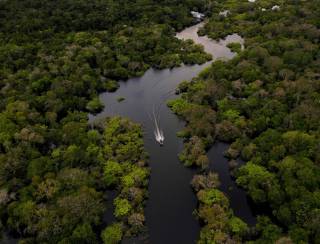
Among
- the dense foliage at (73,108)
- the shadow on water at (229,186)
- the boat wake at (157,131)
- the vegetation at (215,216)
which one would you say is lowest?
the shadow on water at (229,186)

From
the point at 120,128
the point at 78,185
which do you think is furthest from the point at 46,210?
the point at 120,128

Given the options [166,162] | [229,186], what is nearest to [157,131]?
[166,162]

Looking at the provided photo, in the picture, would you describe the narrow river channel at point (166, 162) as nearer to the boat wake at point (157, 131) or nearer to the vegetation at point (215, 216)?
the boat wake at point (157, 131)

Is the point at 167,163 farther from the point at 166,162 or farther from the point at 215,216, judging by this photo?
the point at 215,216

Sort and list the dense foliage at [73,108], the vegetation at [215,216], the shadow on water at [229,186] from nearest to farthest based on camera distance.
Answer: the vegetation at [215,216] → the dense foliage at [73,108] → the shadow on water at [229,186]

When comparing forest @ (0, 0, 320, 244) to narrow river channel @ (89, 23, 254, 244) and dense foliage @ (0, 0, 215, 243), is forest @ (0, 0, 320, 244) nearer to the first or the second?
dense foliage @ (0, 0, 215, 243)

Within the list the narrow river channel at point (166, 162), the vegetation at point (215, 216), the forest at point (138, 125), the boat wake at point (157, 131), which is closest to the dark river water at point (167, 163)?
the narrow river channel at point (166, 162)

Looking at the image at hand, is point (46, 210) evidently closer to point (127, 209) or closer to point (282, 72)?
point (127, 209)
